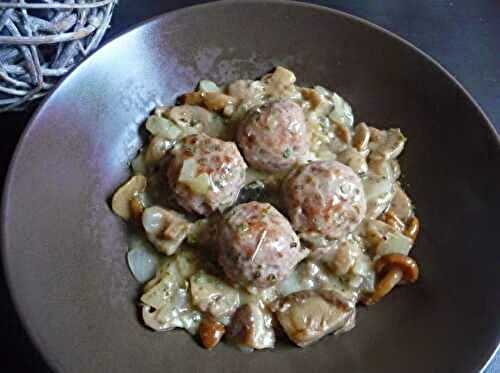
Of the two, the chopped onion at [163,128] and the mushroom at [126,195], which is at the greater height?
the chopped onion at [163,128]

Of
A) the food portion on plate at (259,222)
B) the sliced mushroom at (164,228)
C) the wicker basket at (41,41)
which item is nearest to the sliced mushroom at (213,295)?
the food portion on plate at (259,222)

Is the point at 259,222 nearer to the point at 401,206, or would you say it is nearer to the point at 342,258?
the point at 342,258

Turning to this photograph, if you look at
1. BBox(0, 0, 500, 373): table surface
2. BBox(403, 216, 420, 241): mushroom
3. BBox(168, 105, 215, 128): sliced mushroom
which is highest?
BBox(0, 0, 500, 373): table surface

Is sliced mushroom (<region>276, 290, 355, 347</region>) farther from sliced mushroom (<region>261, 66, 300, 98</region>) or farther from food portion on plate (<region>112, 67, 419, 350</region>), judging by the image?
sliced mushroom (<region>261, 66, 300, 98</region>)

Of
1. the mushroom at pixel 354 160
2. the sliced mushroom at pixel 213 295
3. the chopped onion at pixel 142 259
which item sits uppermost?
the mushroom at pixel 354 160

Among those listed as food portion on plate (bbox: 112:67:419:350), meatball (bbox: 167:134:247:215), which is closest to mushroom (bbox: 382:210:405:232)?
food portion on plate (bbox: 112:67:419:350)

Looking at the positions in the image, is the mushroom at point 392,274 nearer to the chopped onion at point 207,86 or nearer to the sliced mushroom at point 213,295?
the sliced mushroom at point 213,295
